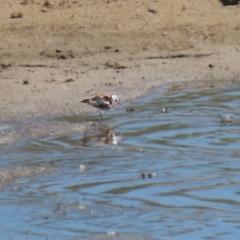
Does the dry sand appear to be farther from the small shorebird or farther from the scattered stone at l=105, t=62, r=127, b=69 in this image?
the small shorebird

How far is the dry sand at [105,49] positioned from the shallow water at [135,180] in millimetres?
794

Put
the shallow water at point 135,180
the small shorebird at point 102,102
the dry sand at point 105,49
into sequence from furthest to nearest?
the dry sand at point 105,49
the small shorebird at point 102,102
the shallow water at point 135,180

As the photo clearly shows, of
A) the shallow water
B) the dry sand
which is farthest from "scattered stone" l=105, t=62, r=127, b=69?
the shallow water

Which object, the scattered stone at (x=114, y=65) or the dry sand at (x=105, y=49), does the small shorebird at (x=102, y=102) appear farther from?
the scattered stone at (x=114, y=65)

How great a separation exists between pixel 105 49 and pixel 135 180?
4.41m

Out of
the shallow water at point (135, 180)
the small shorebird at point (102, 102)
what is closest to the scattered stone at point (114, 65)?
the shallow water at point (135, 180)

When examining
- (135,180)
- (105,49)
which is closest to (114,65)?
(105,49)

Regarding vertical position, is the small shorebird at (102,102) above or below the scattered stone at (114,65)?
above

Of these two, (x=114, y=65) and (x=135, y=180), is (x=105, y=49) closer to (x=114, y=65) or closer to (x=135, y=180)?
(x=114, y=65)

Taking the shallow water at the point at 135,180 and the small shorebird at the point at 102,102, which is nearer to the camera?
the shallow water at the point at 135,180

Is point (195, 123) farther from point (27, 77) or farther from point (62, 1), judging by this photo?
point (62, 1)

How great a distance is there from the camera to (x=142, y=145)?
7.10m

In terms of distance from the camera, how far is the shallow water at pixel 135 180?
5.34m

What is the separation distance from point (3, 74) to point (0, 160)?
9.16ft
